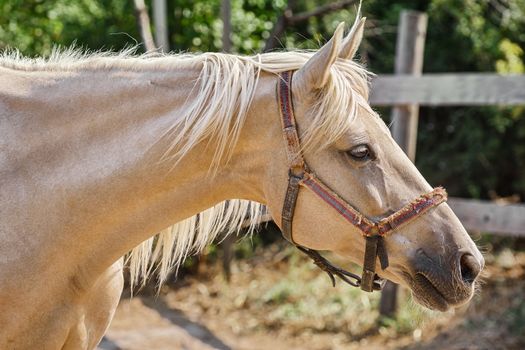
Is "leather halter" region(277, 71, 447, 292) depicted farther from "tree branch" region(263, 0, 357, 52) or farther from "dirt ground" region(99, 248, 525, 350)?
"tree branch" region(263, 0, 357, 52)

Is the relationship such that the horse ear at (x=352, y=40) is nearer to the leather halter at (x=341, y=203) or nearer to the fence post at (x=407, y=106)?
the leather halter at (x=341, y=203)

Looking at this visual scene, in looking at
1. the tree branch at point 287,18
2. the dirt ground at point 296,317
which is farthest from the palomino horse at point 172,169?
the tree branch at point 287,18

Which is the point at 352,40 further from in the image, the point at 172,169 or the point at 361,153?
the point at 172,169

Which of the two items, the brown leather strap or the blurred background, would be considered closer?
the brown leather strap

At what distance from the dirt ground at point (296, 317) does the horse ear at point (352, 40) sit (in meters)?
2.54

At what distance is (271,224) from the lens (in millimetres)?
7512

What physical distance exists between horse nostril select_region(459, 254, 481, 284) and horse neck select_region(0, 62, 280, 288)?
0.72 meters

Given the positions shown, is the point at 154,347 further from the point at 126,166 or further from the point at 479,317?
the point at 126,166

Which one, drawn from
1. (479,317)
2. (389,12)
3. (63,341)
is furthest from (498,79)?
(63,341)

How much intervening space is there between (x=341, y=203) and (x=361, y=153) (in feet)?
0.58

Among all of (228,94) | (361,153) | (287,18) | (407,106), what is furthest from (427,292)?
(287,18)

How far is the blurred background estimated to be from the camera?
546 cm

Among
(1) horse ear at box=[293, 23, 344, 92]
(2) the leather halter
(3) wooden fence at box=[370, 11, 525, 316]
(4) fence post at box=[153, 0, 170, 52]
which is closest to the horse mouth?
(2) the leather halter

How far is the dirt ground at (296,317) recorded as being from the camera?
526 cm
